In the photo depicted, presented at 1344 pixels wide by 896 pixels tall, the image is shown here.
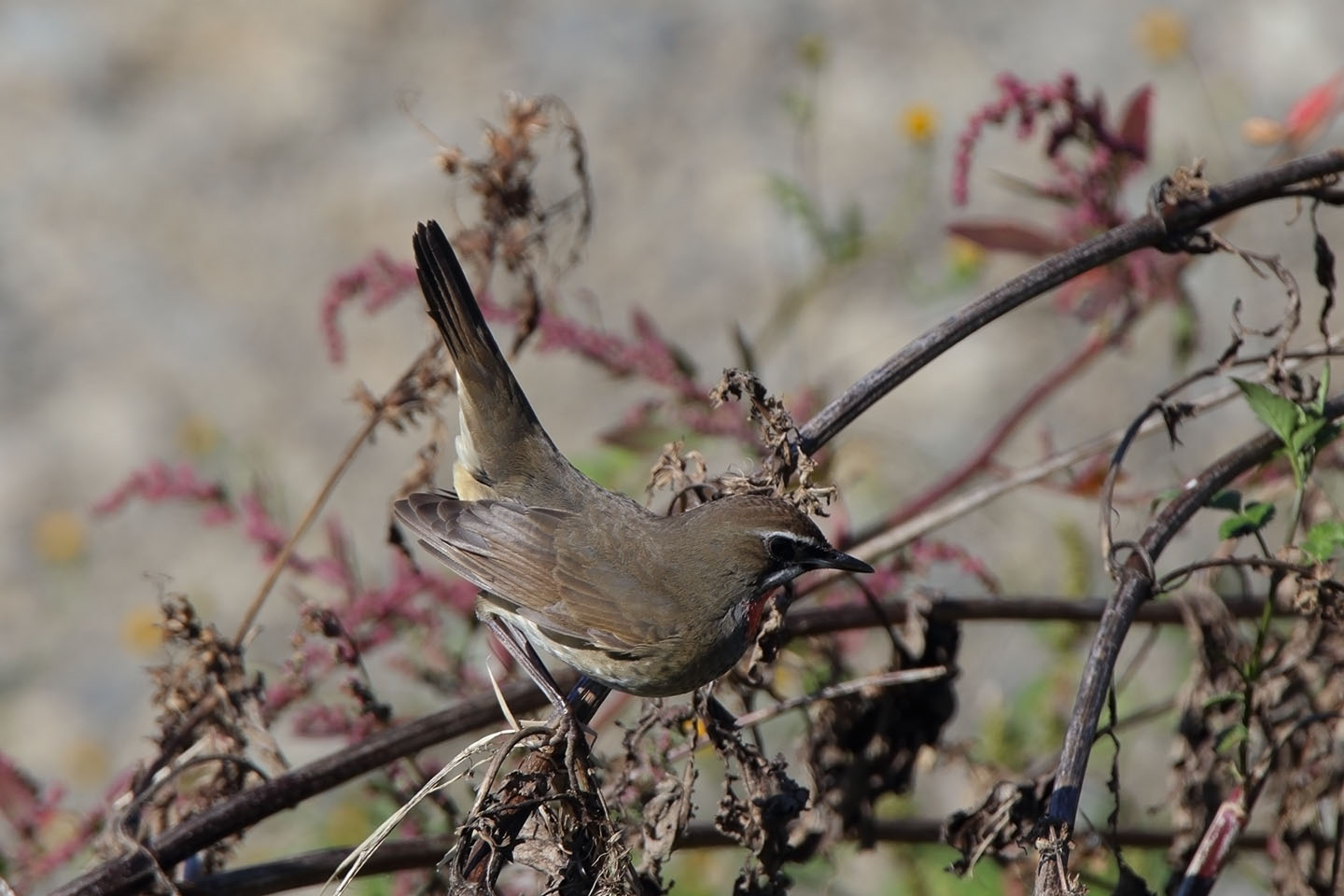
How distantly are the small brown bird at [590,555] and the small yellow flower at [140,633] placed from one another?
247cm

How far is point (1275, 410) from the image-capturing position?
2621 mm

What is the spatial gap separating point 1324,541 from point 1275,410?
0.25 metres

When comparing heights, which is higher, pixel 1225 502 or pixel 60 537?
pixel 60 537

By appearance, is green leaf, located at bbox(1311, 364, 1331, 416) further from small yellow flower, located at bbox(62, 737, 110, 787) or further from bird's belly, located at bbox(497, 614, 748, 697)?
small yellow flower, located at bbox(62, 737, 110, 787)

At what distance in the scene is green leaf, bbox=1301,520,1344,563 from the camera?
261 centimetres

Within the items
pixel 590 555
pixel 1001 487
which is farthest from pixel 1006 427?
pixel 590 555

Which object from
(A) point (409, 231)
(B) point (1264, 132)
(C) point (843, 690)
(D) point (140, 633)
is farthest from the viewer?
(A) point (409, 231)

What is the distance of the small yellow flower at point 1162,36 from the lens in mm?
7332

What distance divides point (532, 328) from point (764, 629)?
107 centimetres

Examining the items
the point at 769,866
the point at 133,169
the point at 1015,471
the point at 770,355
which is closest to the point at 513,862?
the point at 769,866

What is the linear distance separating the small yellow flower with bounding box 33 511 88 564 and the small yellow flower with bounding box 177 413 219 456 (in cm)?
65

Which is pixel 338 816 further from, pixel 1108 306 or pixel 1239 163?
pixel 1239 163

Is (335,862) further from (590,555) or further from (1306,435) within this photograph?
(1306,435)

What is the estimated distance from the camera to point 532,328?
11.5ft
